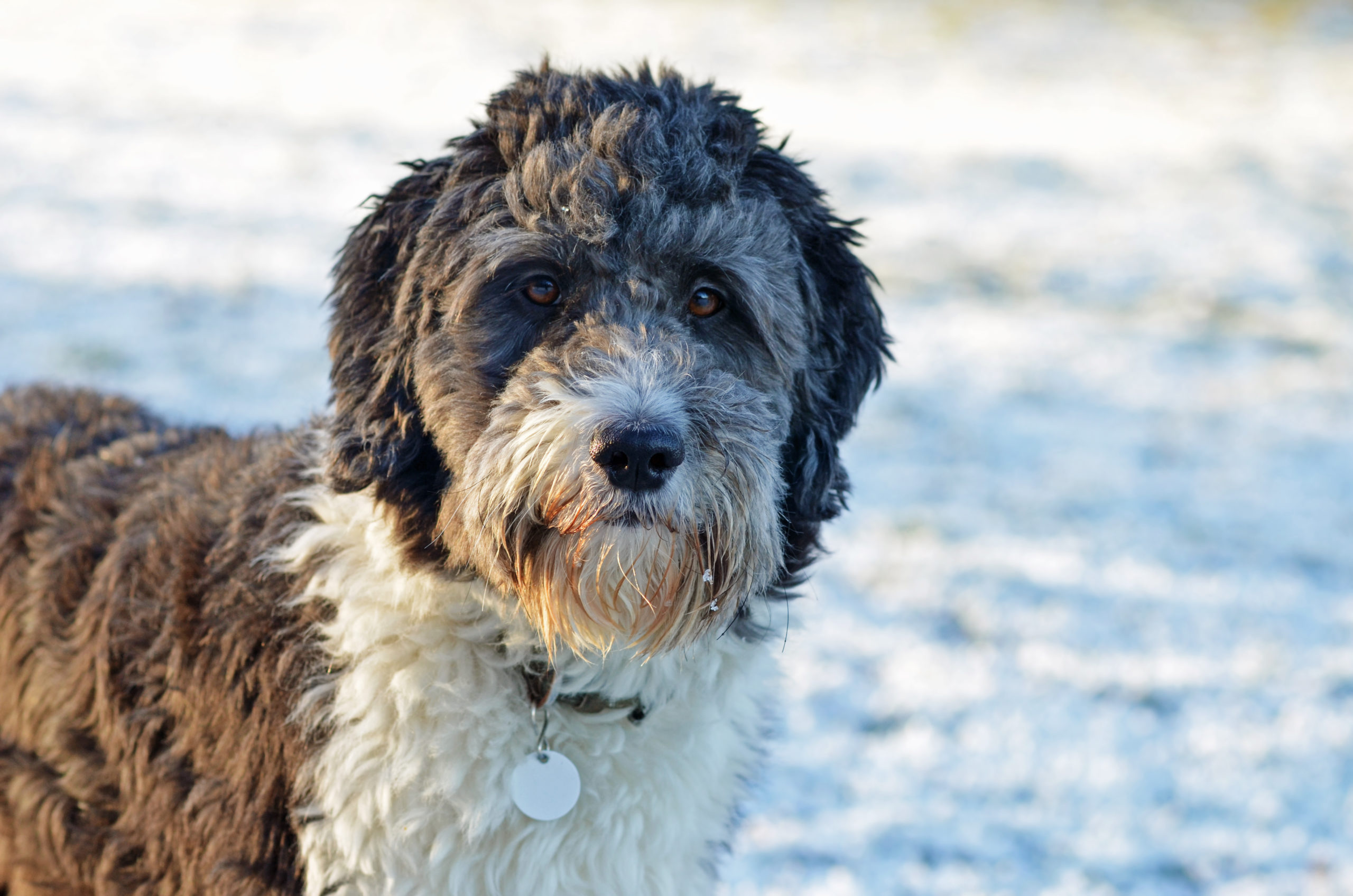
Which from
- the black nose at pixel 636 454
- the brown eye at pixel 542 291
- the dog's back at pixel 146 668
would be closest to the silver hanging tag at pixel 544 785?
the dog's back at pixel 146 668

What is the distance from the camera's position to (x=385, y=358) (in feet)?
8.24

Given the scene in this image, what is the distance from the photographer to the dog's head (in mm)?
2203

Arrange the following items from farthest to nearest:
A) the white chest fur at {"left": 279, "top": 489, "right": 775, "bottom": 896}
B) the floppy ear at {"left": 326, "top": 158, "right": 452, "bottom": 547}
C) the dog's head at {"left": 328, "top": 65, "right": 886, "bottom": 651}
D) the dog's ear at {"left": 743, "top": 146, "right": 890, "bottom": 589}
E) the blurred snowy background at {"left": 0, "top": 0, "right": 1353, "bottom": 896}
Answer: the blurred snowy background at {"left": 0, "top": 0, "right": 1353, "bottom": 896}, the dog's ear at {"left": 743, "top": 146, "right": 890, "bottom": 589}, the floppy ear at {"left": 326, "top": 158, "right": 452, "bottom": 547}, the white chest fur at {"left": 279, "top": 489, "right": 775, "bottom": 896}, the dog's head at {"left": 328, "top": 65, "right": 886, "bottom": 651}

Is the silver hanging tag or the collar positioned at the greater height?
the collar

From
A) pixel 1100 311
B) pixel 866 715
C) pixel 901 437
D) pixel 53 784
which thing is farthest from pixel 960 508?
pixel 53 784

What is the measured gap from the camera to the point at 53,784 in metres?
2.64

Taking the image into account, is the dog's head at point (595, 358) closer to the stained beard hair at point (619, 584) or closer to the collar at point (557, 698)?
the stained beard hair at point (619, 584)

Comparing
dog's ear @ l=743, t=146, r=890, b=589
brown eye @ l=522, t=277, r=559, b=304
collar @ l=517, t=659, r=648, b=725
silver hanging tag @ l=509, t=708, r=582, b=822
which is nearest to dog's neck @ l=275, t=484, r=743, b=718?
collar @ l=517, t=659, r=648, b=725

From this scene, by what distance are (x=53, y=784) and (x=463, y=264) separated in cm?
148

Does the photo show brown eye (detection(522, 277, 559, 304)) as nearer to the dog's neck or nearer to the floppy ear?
the floppy ear

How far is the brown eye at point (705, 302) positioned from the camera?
2.50 meters

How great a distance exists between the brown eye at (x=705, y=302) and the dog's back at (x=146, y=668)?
98 cm

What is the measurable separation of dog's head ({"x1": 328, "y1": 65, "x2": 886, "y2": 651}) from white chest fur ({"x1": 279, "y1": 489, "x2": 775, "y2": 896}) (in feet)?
0.44

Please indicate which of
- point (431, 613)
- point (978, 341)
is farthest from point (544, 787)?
point (978, 341)
